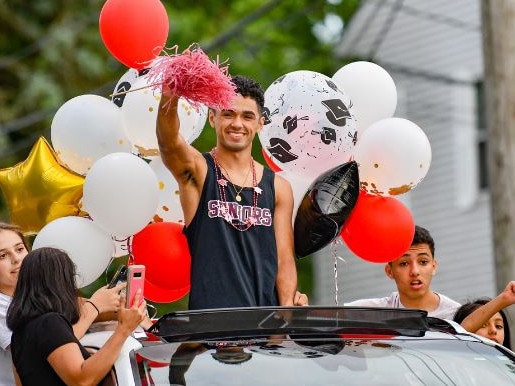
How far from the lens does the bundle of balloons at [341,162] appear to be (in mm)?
6379

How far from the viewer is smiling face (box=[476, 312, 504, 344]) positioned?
22.2ft

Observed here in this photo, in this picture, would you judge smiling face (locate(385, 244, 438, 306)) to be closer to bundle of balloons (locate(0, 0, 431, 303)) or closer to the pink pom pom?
bundle of balloons (locate(0, 0, 431, 303))

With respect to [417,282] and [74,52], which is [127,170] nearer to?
[417,282]

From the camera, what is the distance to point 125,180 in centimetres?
607

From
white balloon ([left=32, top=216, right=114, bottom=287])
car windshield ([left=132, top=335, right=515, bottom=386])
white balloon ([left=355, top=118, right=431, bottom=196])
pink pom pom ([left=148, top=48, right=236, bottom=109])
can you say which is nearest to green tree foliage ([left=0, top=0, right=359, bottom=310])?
white balloon ([left=355, top=118, right=431, bottom=196])

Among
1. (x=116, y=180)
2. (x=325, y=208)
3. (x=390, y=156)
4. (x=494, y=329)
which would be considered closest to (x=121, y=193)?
(x=116, y=180)

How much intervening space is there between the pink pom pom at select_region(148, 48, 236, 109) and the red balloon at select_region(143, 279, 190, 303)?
1140 mm

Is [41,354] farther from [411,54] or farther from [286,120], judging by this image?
[411,54]

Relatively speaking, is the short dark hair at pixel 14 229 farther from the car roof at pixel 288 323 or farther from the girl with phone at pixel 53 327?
the car roof at pixel 288 323

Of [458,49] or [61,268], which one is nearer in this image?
[61,268]

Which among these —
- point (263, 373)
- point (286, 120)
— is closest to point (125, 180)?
point (286, 120)

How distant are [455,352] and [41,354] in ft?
4.81

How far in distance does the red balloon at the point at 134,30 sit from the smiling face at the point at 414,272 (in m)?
1.60

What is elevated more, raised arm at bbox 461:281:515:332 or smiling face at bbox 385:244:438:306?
smiling face at bbox 385:244:438:306
